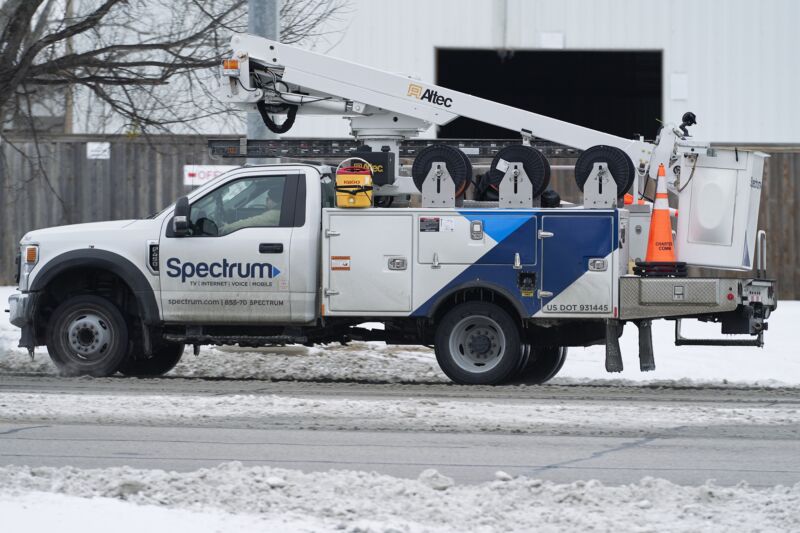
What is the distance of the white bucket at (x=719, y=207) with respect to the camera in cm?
1179

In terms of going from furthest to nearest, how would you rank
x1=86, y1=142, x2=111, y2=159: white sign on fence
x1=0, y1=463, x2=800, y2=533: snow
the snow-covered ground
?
x1=86, y1=142, x2=111, y2=159: white sign on fence, the snow-covered ground, x1=0, y1=463, x2=800, y2=533: snow

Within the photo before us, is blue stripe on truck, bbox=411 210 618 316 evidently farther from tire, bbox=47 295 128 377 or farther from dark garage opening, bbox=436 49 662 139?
dark garage opening, bbox=436 49 662 139

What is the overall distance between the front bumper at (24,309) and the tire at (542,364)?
4.90 metres

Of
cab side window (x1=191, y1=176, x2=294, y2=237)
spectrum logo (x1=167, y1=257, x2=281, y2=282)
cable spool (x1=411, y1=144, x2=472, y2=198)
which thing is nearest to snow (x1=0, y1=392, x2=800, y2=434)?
spectrum logo (x1=167, y1=257, x2=281, y2=282)

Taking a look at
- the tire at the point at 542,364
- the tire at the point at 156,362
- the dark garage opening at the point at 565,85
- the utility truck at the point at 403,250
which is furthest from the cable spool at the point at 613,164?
the dark garage opening at the point at 565,85

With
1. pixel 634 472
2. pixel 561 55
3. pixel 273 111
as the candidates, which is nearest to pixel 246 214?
pixel 273 111

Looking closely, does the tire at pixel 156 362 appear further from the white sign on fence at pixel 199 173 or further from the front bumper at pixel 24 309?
the white sign on fence at pixel 199 173

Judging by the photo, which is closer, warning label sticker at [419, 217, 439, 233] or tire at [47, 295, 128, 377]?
warning label sticker at [419, 217, 439, 233]

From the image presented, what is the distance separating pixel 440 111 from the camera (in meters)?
12.8

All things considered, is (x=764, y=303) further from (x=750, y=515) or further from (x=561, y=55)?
(x=561, y=55)

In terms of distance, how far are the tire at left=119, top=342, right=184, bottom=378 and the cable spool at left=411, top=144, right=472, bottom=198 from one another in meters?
3.09

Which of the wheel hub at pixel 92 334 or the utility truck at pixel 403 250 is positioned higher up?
the utility truck at pixel 403 250

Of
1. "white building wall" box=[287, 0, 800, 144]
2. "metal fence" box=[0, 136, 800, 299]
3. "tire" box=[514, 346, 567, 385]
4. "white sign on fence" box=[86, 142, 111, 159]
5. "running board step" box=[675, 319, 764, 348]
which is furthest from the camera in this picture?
"white sign on fence" box=[86, 142, 111, 159]

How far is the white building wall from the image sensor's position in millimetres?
21297
